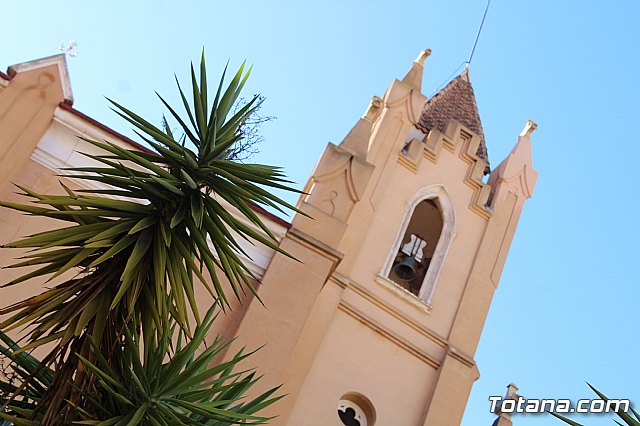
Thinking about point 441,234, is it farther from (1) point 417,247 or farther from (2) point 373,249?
(2) point 373,249

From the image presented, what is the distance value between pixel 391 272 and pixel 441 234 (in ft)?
4.37

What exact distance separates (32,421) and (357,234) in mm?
9920

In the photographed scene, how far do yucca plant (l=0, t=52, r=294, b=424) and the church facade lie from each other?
201 inches

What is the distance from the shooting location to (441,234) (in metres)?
16.8

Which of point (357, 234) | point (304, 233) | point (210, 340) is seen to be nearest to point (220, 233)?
point (210, 340)

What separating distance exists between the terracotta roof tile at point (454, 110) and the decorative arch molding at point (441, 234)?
1683mm

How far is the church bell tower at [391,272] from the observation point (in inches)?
514

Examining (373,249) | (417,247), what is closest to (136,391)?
(373,249)

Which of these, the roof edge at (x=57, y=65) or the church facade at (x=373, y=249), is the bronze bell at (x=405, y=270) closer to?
the church facade at (x=373, y=249)

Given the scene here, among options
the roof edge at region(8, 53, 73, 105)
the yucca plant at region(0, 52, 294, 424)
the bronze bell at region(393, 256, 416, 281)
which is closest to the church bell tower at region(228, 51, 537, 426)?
the bronze bell at region(393, 256, 416, 281)

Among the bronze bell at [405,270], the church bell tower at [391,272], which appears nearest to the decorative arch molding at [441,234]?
the church bell tower at [391,272]

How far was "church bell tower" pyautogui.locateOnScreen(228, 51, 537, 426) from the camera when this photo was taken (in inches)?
514

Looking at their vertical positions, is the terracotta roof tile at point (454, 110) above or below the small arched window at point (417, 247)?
above

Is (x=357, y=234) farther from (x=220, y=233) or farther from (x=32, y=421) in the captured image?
(x=32, y=421)
